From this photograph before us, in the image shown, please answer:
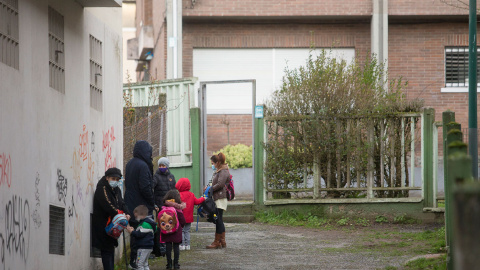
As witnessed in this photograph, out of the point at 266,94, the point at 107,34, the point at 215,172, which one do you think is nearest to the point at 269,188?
the point at 215,172

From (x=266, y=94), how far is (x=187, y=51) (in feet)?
8.91

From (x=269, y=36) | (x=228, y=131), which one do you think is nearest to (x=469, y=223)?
(x=228, y=131)

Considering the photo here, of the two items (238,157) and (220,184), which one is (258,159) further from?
(238,157)

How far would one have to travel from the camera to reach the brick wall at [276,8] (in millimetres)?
23125

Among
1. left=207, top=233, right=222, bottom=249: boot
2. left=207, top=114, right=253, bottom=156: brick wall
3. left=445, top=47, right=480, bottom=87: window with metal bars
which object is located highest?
left=445, top=47, right=480, bottom=87: window with metal bars

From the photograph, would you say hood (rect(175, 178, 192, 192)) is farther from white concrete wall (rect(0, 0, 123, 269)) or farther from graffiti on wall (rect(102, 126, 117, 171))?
white concrete wall (rect(0, 0, 123, 269))

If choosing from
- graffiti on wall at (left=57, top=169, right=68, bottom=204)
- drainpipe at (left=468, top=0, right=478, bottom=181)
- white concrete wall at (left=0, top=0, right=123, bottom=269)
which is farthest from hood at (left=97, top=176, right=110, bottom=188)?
drainpipe at (left=468, top=0, right=478, bottom=181)

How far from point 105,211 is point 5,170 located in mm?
2832

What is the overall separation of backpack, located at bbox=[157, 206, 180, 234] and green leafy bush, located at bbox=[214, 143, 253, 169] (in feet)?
31.1

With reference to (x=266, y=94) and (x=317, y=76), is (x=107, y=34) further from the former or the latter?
(x=266, y=94)

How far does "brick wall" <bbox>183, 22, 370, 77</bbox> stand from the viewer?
23.6 meters

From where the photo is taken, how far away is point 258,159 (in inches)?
640

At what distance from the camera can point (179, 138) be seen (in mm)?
18594

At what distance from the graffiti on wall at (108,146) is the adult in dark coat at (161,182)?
0.74 meters
